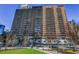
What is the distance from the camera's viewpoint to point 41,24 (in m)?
2.67

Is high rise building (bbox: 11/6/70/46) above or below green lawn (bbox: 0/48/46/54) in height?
above

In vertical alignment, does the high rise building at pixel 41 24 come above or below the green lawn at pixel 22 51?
above

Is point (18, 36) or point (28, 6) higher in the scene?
point (28, 6)

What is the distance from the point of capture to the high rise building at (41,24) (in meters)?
2.64

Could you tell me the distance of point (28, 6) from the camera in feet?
8.77

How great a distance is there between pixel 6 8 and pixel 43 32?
0.52 meters

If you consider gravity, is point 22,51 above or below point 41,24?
below

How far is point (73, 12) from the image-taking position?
2635mm

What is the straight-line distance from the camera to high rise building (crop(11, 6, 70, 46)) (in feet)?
8.68

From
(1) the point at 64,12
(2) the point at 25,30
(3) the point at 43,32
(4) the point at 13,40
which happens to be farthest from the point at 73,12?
(4) the point at 13,40
